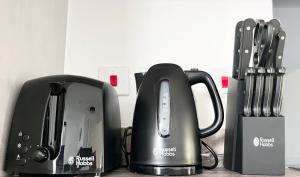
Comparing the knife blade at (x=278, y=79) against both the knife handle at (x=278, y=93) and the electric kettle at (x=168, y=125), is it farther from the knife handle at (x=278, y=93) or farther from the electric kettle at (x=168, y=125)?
the electric kettle at (x=168, y=125)

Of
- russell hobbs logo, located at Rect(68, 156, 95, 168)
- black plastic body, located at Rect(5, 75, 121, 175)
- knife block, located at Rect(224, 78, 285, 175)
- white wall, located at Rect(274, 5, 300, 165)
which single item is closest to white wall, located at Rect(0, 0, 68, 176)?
black plastic body, located at Rect(5, 75, 121, 175)

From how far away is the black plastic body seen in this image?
0.62m

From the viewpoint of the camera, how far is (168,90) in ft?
2.36

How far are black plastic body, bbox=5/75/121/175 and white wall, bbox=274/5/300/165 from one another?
4.92ft

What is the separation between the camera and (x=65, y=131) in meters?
0.64

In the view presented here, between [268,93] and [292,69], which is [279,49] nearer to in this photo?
[268,93]

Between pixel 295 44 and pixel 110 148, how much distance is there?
5.25ft

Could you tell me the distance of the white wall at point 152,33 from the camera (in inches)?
41.3

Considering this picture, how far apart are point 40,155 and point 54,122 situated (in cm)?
7

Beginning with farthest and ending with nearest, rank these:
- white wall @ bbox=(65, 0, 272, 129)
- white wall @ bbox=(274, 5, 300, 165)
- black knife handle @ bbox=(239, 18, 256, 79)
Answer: white wall @ bbox=(274, 5, 300, 165) → white wall @ bbox=(65, 0, 272, 129) → black knife handle @ bbox=(239, 18, 256, 79)

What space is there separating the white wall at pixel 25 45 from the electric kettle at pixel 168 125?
0.28m

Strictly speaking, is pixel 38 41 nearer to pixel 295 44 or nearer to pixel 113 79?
pixel 113 79

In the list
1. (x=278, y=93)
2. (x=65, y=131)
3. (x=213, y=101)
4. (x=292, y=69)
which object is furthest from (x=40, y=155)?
(x=292, y=69)

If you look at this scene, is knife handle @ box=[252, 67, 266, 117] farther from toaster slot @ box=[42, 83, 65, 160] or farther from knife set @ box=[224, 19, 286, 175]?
toaster slot @ box=[42, 83, 65, 160]
